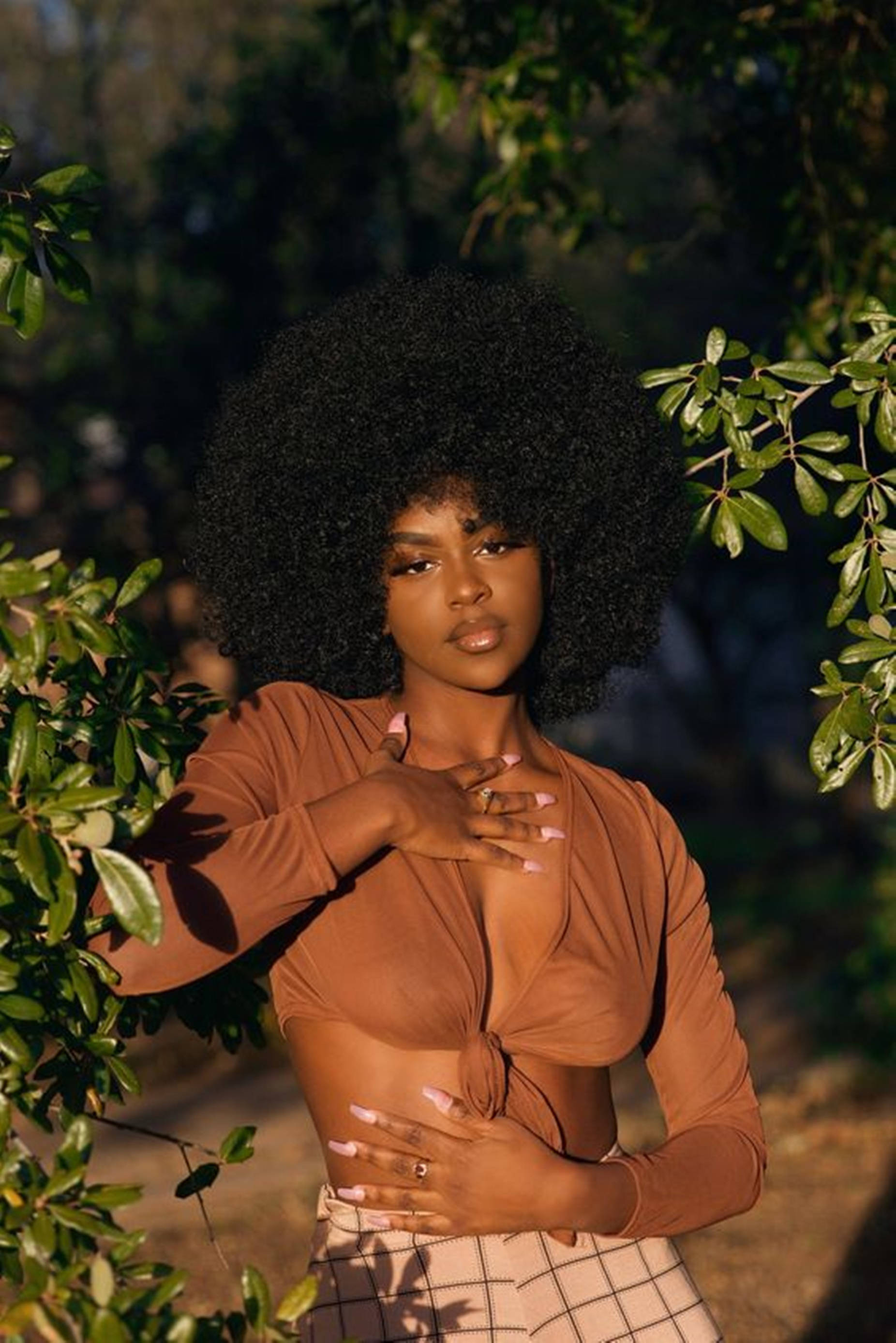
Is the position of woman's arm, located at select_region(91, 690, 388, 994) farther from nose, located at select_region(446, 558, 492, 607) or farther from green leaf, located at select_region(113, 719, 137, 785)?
nose, located at select_region(446, 558, 492, 607)

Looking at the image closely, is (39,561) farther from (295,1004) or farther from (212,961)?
(295,1004)

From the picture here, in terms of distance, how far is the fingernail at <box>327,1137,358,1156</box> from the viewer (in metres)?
2.79

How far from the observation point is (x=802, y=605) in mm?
16188

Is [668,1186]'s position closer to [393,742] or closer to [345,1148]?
[345,1148]

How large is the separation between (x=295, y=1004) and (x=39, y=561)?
83 cm

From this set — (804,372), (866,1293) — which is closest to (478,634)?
(804,372)

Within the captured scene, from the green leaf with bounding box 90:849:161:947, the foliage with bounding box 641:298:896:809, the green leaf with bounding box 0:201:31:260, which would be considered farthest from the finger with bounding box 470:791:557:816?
the green leaf with bounding box 0:201:31:260

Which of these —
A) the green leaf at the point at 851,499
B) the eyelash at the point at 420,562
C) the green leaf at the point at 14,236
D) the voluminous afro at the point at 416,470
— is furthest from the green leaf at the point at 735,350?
the green leaf at the point at 14,236

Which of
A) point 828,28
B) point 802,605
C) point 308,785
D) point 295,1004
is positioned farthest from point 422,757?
point 802,605

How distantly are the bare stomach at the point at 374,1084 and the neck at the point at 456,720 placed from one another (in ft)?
1.56

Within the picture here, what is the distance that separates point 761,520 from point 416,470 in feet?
1.98

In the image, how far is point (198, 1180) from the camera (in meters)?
2.91

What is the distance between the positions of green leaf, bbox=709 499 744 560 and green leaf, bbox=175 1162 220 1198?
129 cm

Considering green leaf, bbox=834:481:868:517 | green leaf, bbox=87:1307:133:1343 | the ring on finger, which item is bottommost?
green leaf, bbox=87:1307:133:1343
